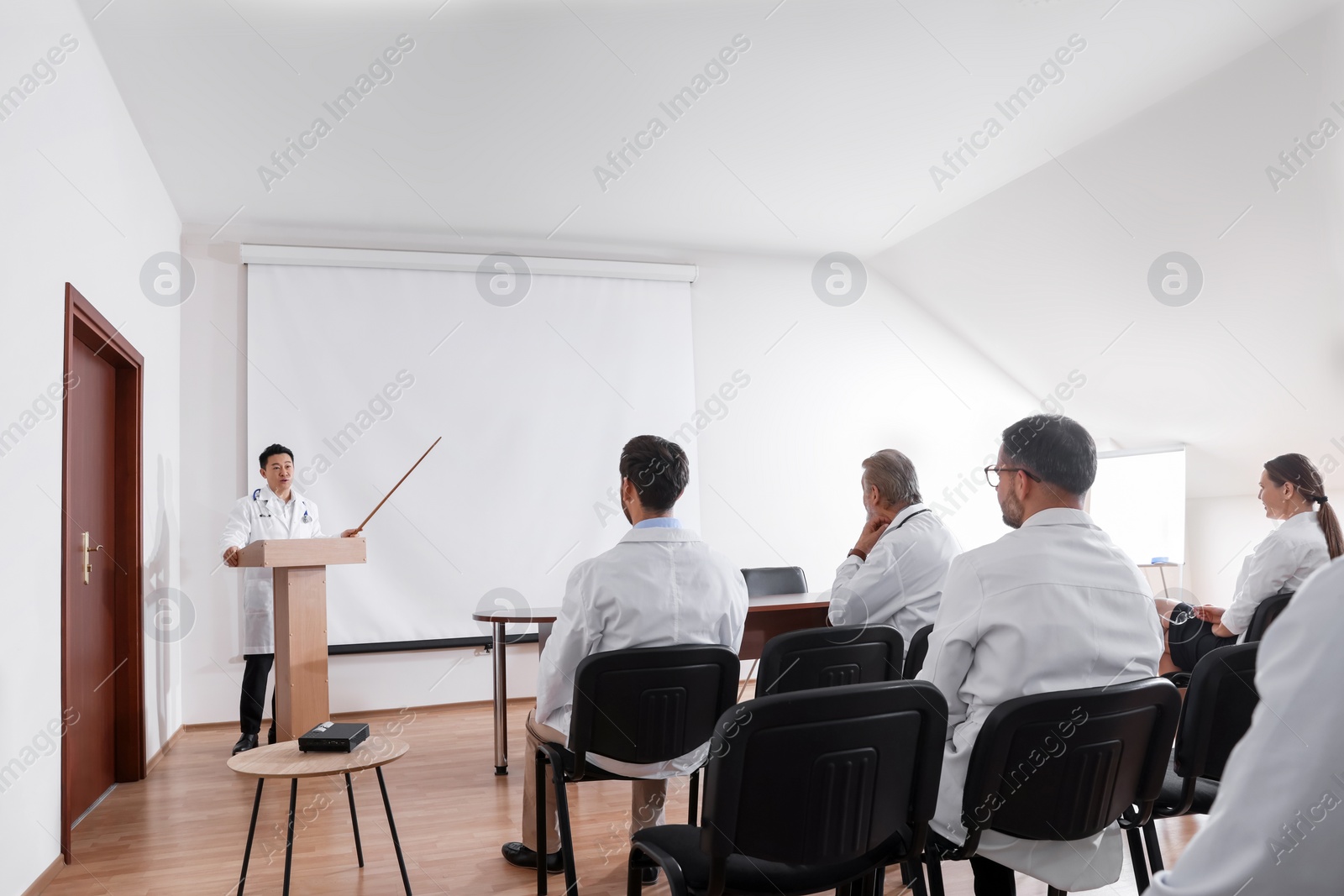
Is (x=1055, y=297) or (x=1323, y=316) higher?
(x=1055, y=297)

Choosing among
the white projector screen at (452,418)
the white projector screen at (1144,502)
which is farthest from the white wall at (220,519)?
the white projector screen at (1144,502)

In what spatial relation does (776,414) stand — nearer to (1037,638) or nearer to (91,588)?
(91,588)

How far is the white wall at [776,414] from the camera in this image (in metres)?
5.14

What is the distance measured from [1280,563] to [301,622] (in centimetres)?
382

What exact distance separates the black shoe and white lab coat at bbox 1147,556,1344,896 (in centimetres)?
246

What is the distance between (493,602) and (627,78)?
3082 millimetres

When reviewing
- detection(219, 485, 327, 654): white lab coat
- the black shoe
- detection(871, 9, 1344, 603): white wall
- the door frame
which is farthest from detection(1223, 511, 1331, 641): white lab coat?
the door frame

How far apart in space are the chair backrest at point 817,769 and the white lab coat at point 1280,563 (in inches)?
101

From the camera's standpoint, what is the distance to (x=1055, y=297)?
5.41 metres

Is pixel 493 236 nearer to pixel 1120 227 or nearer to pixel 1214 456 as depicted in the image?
pixel 1120 227

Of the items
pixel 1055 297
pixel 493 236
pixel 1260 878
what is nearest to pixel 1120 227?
pixel 1055 297

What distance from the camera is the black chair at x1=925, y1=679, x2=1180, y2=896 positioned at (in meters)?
1.48

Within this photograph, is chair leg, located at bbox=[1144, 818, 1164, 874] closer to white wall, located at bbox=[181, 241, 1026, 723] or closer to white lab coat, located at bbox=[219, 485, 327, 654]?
white lab coat, located at bbox=[219, 485, 327, 654]

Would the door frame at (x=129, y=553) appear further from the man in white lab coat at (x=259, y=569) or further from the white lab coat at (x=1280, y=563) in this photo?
the white lab coat at (x=1280, y=563)
